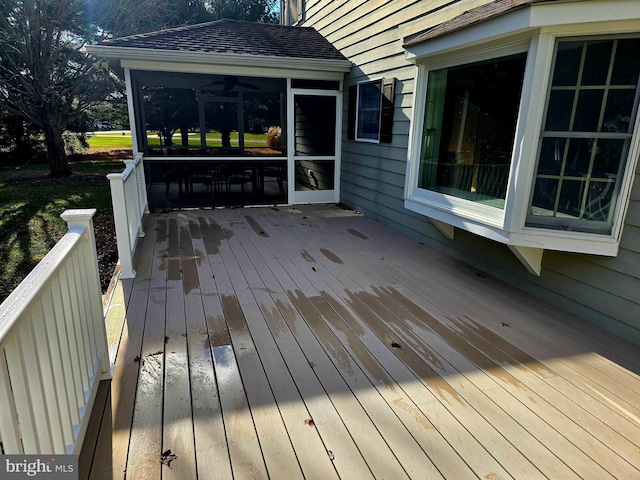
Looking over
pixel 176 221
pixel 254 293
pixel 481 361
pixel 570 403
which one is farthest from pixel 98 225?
pixel 570 403

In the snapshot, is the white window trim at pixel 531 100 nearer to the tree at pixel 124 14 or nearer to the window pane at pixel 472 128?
the window pane at pixel 472 128

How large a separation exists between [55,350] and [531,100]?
314 centimetres

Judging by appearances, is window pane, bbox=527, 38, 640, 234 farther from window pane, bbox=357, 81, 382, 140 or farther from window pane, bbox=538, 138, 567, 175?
window pane, bbox=357, 81, 382, 140

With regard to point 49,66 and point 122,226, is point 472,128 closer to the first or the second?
point 122,226

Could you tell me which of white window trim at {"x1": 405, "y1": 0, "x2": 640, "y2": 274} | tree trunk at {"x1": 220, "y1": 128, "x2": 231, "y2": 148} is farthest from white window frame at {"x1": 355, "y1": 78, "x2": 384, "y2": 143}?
tree trunk at {"x1": 220, "y1": 128, "x2": 231, "y2": 148}

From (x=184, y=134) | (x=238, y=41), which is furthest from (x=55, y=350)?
(x=238, y=41)

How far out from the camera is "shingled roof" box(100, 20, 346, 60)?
5.79m

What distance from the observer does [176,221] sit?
18.8 feet

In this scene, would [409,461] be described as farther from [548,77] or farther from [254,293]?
[548,77]

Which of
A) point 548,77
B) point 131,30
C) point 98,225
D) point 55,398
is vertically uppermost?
point 131,30

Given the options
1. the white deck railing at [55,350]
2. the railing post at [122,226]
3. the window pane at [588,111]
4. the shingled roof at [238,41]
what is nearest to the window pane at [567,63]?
the window pane at [588,111]

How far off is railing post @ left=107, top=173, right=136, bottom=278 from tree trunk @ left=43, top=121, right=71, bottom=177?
8.46 m

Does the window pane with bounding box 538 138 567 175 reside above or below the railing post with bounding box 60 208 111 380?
above

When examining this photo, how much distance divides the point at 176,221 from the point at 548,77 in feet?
15.8
